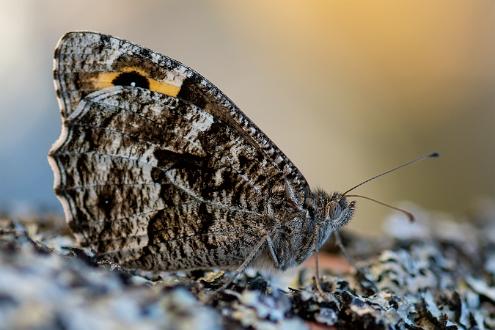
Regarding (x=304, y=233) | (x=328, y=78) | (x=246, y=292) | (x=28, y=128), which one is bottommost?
(x=246, y=292)

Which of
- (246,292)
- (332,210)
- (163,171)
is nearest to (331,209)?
(332,210)

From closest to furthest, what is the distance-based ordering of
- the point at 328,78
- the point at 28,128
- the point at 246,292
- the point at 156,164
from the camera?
the point at 246,292 → the point at 156,164 → the point at 28,128 → the point at 328,78

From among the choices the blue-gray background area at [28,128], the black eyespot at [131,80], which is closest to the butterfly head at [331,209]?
the black eyespot at [131,80]

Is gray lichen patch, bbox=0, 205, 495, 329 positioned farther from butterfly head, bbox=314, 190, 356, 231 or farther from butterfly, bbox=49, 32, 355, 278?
butterfly head, bbox=314, 190, 356, 231

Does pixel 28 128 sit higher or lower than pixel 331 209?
higher

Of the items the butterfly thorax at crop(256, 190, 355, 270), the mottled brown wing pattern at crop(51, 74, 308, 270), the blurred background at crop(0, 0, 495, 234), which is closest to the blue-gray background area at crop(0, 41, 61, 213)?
the blurred background at crop(0, 0, 495, 234)

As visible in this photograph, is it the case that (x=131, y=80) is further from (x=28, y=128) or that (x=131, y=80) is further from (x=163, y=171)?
(x=28, y=128)

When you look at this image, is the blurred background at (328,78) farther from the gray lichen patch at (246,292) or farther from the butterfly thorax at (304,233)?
the butterfly thorax at (304,233)
